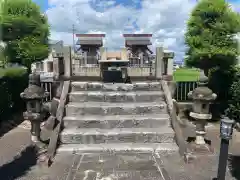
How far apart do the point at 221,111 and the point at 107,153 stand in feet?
18.4

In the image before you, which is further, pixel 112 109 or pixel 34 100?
pixel 112 109

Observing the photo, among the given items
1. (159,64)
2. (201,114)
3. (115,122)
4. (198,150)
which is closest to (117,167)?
(115,122)

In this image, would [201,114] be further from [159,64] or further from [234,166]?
[159,64]

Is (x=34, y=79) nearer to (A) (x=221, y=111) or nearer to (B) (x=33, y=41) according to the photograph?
(B) (x=33, y=41)

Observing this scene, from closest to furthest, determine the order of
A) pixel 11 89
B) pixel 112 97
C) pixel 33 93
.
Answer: pixel 33 93
pixel 112 97
pixel 11 89

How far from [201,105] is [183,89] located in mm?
4648

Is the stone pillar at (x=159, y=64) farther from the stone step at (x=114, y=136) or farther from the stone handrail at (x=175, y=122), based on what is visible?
the stone step at (x=114, y=136)

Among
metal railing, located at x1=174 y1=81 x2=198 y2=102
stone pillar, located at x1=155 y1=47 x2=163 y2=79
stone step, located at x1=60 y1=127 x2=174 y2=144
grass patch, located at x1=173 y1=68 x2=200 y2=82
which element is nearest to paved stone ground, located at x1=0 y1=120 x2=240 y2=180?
stone step, located at x1=60 y1=127 x2=174 y2=144

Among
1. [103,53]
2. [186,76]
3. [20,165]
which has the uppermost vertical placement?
[103,53]

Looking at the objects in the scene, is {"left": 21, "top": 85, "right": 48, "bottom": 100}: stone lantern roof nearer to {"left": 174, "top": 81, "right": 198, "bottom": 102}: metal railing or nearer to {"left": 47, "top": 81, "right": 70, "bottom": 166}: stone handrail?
{"left": 47, "top": 81, "right": 70, "bottom": 166}: stone handrail

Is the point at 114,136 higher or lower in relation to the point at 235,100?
lower

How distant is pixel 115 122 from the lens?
6.29 m

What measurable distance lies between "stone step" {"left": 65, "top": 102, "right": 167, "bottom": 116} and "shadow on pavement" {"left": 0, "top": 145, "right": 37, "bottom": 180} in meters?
1.48

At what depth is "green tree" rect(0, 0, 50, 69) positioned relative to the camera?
978 centimetres
